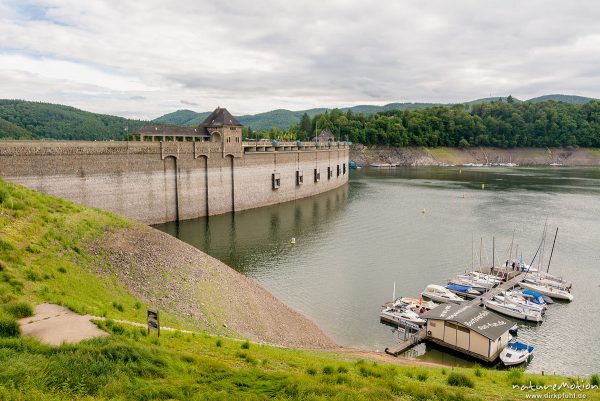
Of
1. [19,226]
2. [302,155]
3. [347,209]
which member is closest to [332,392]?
[19,226]

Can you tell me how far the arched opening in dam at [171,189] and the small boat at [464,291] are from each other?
120ft

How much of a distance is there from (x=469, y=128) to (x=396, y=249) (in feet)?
515

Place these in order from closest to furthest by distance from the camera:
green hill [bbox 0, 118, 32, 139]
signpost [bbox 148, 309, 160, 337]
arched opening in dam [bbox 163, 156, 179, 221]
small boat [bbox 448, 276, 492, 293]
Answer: signpost [bbox 148, 309, 160, 337]
small boat [bbox 448, 276, 492, 293]
arched opening in dam [bbox 163, 156, 179, 221]
green hill [bbox 0, 118, 32, 139]

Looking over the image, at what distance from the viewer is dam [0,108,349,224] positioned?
47781mm

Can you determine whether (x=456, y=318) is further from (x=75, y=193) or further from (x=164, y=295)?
(x=75, y=193)

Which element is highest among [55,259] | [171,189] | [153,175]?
[153,175]

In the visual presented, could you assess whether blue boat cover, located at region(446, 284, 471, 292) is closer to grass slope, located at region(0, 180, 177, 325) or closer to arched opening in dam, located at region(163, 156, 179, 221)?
grass slope, located at region(0, 180, 177, 325)

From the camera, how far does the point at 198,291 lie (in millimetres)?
29078

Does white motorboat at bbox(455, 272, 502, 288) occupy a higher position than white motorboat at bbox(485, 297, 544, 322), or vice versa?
white motorboat at bbox(455, 272, 502, 288)

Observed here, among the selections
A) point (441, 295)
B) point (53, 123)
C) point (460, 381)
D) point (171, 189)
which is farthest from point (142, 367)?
point (53, 123)

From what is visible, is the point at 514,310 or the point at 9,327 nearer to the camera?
the point at 9,327

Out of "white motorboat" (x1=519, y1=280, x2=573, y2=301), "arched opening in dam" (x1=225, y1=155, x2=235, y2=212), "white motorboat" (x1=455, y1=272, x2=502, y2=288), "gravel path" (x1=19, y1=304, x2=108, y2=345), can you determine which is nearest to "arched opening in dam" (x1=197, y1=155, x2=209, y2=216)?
"arched opening in dam" (x1=225, y1=155, x2=235, y2=212)

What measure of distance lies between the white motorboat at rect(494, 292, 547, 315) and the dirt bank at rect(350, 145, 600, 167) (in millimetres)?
135347

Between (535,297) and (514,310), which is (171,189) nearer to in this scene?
(514,310)
